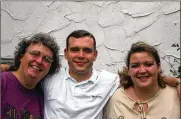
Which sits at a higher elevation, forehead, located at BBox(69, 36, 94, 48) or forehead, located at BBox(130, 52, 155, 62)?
forehead, located at BBox(69, 36, 94, 48)

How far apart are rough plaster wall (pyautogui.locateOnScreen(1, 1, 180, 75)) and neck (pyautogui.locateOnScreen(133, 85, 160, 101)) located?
116cm

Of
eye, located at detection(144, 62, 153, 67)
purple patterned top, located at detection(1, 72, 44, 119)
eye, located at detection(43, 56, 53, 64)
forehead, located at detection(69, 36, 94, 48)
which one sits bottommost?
purple patterned top, located at detection(1, 72, 44, 119)

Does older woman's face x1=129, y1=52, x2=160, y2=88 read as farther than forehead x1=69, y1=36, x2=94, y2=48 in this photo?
No

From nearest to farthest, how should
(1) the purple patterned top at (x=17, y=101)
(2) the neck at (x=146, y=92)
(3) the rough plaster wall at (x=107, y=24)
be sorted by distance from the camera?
1. (1) the purple patterned top at (x=17, y=101)
2. (2) the neck at (x=146, y=92)
3. (3) the rough plaster wall at (x=107, y=24)

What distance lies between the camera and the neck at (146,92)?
8.87 feet

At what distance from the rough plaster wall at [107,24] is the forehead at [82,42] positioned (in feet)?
3.84

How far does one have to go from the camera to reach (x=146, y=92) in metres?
2.72

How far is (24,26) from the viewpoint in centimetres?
429

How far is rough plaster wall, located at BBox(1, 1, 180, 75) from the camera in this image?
12.6ft

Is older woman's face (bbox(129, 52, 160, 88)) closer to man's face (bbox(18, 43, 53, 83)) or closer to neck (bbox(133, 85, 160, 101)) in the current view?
neck (bbox(133, 85, 160, 101))

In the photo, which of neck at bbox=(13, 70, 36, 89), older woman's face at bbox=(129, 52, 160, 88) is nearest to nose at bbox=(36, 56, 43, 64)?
neck at bbox=(13, 70, 36, 89)

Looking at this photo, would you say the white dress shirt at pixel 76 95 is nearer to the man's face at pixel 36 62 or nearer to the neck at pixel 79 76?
the neck at pixel 79 76

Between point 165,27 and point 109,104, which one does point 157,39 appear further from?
point 109,104

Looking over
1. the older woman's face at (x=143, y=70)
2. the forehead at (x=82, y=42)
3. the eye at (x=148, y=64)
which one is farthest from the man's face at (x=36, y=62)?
the eye at (x=148, y=64)
